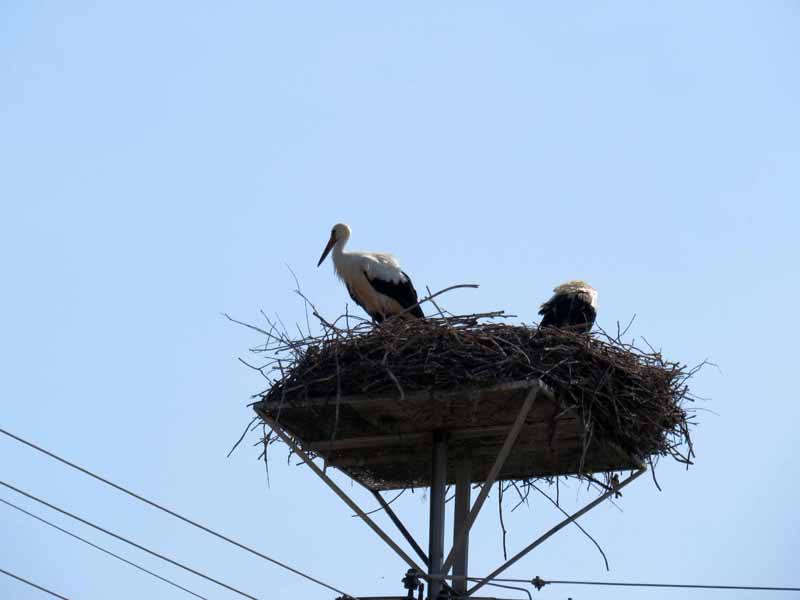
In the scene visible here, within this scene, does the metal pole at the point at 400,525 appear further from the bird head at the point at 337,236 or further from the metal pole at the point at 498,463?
the bird head at the point at 337,236

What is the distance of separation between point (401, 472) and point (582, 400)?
1.79m

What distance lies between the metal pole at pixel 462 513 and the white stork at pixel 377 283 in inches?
109

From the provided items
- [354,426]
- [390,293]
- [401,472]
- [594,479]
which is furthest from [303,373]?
[390,293]

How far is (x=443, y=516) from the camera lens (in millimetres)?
9305

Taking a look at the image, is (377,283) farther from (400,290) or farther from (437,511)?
(437,511)

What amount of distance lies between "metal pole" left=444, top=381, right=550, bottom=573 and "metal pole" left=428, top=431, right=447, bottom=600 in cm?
11

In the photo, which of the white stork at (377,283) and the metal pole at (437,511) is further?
the white stork at (377,283)

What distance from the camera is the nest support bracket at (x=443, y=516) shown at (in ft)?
28.9

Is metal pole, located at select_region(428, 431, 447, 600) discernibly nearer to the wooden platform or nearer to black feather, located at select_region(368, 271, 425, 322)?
the wooden platform

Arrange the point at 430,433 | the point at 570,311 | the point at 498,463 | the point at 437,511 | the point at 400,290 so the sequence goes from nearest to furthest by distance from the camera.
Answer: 1. the point at 498,463
2. the point at 437,511
3. the point at 430,433
4. the point at 570,311
5. the point at 400,290

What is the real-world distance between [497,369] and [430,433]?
89 centimetres

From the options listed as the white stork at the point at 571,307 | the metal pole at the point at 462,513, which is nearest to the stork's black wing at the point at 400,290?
the white stork at the point at 571,307

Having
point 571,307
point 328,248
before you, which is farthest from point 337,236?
point 571,307

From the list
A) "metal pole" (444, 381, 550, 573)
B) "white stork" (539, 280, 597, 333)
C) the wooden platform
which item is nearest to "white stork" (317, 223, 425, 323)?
"white stork" (539, 280, 597, 333)
